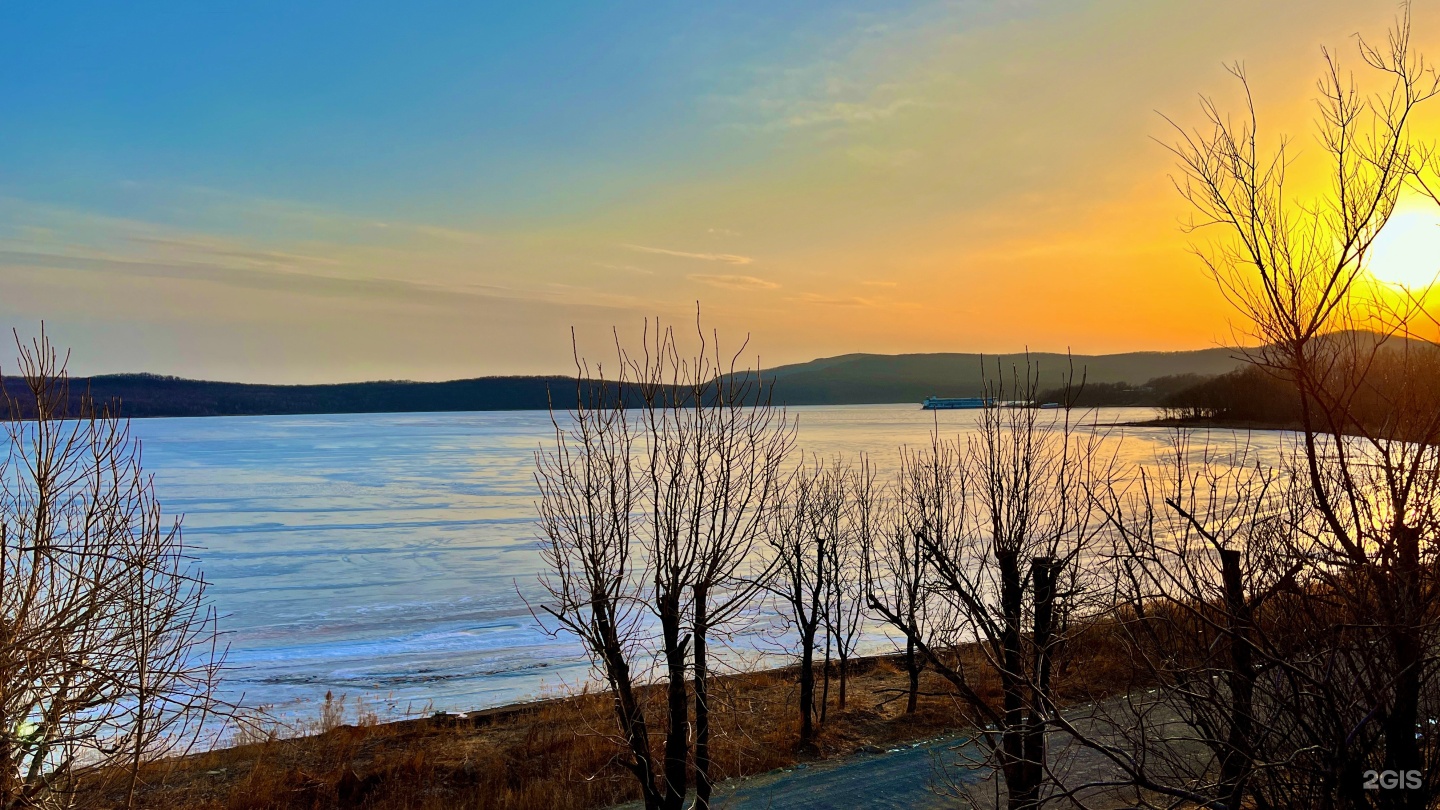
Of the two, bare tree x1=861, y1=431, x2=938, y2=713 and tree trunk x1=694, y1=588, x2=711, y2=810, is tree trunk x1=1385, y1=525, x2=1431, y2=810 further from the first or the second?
bare tree x1=861, y1=431, x2=938, y2=713

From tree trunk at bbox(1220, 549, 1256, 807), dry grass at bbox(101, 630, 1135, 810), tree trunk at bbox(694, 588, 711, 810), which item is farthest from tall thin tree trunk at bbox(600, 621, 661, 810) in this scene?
tree trunk at bbox(1220, 549, 1256, 807)

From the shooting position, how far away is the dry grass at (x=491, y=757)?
12.9 m

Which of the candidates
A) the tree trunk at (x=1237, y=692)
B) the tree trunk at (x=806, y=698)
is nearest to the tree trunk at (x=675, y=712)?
the tree trunk at (x=1237, y=692)

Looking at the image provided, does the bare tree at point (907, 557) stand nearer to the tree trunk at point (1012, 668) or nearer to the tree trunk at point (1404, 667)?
the tree trunk at point (1012, 668)

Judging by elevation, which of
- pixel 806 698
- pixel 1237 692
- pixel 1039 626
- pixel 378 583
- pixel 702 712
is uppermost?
pixel 1237 692

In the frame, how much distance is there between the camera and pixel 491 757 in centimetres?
1426

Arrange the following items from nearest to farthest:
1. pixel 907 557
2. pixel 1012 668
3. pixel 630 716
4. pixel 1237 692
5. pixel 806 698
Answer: pixel 1237 692, pixel 630 716, pixel 1012 668, pixel 806 698, pixel 907 557

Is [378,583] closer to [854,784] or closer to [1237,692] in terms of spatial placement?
[854,784]

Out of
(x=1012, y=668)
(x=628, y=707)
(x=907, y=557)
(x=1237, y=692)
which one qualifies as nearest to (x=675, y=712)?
(x=628, y=707)

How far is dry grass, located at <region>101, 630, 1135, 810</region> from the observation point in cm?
1286

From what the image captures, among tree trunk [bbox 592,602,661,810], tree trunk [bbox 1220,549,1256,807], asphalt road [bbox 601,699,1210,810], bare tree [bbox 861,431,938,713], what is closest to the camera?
tree trunk [bbox 1220,549,1256,807]

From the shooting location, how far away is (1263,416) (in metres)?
71.4

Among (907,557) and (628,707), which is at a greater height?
(628,707)

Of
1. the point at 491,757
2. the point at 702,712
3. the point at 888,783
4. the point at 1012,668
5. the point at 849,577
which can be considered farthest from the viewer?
the point at 849,577
